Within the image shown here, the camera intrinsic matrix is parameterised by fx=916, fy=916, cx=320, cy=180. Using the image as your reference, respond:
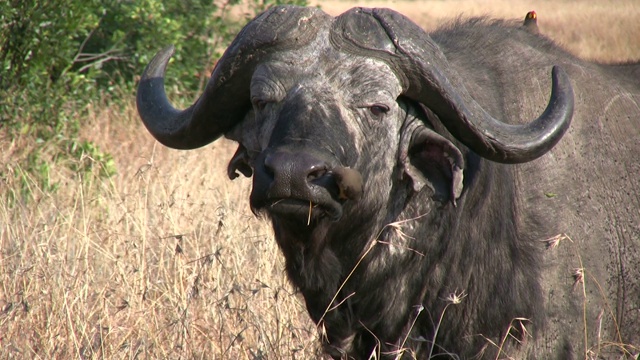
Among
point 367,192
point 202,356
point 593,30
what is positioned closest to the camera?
point 367,192

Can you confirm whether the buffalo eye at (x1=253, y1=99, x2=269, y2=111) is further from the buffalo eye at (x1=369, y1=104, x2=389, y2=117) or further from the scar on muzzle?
the scar on muzzle

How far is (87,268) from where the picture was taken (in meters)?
4.73

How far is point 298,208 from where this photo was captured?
126 inches

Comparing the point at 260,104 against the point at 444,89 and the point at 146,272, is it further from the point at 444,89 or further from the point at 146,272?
the point at 146,272

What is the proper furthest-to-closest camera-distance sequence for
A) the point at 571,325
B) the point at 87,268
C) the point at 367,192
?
the point at 87,268 < the point at 571,325 < the point at 367,192

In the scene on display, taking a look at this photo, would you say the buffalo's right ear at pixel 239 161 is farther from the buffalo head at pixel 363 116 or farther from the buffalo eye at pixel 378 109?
the buffalo eye at pixel 378 109

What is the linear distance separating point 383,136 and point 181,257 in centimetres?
163

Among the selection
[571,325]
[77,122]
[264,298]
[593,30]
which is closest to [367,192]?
[571,325]

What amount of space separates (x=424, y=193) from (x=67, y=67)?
4.32m

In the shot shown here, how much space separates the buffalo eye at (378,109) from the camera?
359 cm

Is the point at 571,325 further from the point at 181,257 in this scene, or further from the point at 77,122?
the point at 77,122

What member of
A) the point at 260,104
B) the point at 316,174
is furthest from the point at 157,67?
the point at 316,174

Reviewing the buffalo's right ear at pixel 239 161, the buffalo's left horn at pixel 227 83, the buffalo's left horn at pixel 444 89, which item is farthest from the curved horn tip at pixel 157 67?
the buffalo's left horn at pixel 444 89

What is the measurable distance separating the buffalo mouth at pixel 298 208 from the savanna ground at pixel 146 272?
0.60m
